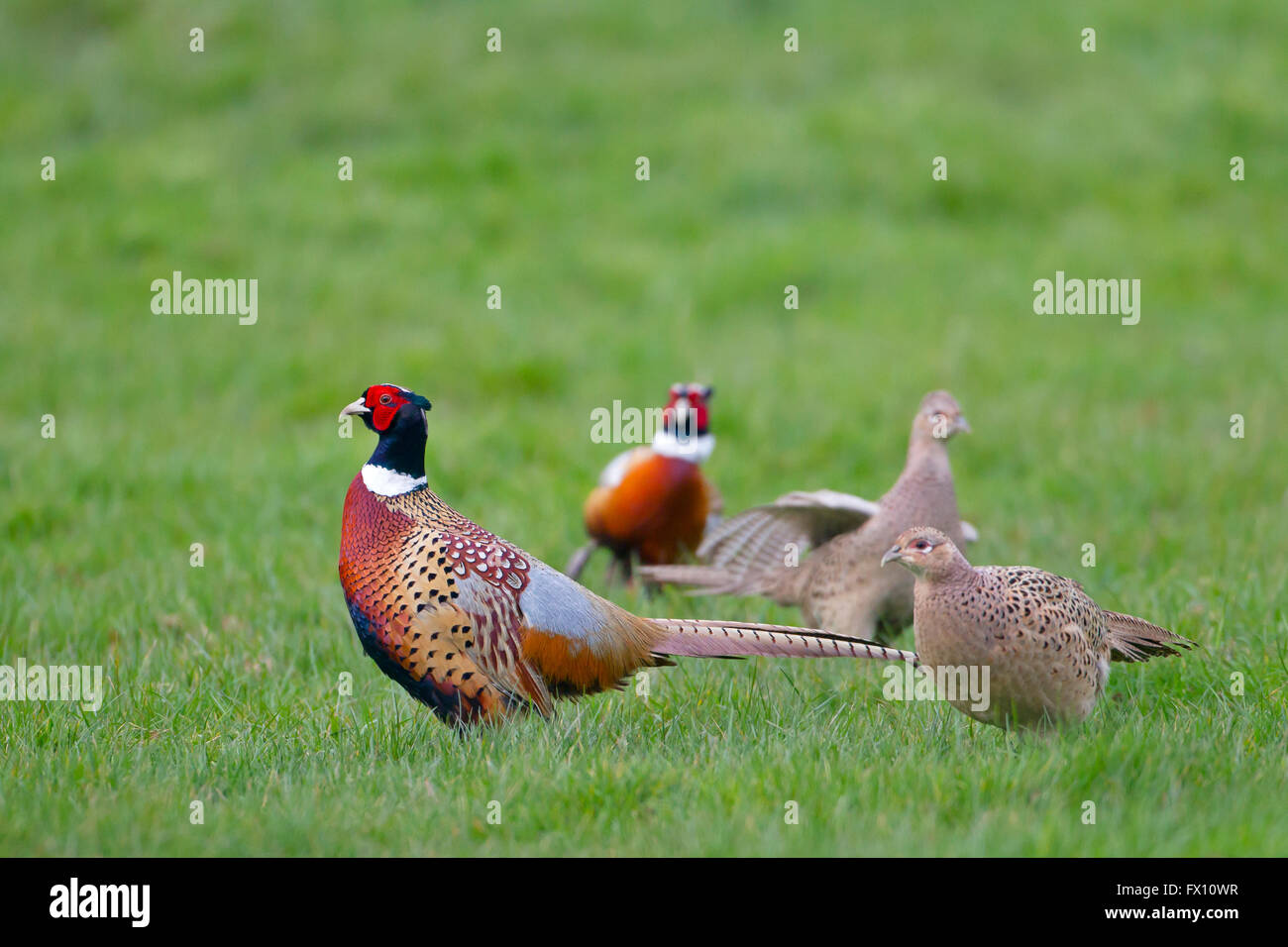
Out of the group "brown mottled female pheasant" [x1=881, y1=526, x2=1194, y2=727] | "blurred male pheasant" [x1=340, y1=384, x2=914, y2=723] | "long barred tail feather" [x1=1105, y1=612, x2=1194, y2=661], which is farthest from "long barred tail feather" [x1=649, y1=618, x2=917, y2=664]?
"long barred tail feather" [x1=1105, y1=612, x2=1194, y2=661]

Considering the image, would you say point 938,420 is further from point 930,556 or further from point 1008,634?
point 1008,634

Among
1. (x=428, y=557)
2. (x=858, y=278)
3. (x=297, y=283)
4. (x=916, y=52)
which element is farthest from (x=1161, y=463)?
(x=916, y=52)

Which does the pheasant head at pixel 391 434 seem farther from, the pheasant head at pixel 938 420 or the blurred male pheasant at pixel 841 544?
the pheasant head at pixel 938 420

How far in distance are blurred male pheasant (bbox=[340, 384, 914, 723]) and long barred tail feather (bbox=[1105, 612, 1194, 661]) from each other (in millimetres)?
751

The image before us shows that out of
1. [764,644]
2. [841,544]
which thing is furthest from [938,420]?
[764,644]

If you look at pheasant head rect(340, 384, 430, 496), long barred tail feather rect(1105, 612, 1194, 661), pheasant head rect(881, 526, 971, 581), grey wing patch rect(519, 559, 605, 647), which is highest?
pheasant head rect(340, 384, 430, 496)

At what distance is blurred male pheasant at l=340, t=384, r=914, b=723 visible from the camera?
397cm

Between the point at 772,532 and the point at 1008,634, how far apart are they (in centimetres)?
184

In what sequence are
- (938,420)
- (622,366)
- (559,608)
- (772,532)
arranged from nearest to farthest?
(559,608) < (938,420) < (772,532) < (622,366)

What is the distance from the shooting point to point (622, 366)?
945 cm

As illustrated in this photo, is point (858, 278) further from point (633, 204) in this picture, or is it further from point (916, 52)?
point (916, 52)

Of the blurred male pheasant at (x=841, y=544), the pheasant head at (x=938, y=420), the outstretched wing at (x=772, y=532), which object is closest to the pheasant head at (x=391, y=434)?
the blurred male pheasant at (x=841, y=544)

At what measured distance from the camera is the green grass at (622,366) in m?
3.75

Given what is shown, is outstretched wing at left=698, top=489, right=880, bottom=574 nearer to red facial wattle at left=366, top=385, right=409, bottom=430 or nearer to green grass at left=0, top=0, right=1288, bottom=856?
green grass at left=0, top=0, right=1288, bottom=856
